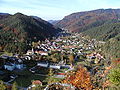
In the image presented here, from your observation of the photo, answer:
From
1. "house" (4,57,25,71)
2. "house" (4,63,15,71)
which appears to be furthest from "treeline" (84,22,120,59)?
"house" (4,63,15,71)

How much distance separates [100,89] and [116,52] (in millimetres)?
32985

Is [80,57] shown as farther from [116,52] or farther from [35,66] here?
[35,66]

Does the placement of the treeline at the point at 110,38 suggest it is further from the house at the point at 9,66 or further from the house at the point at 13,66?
the house at the point at 9,66

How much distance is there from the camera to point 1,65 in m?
35.0

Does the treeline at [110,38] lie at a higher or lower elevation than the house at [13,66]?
higher

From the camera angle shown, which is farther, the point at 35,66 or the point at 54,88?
the point at 35,66

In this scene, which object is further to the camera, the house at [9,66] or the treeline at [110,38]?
the treeline at [110,38]

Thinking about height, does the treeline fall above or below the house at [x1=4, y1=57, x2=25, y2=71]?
above

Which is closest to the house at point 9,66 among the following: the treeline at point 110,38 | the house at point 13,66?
the house at point 13,66

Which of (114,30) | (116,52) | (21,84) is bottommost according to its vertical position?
(21,84)

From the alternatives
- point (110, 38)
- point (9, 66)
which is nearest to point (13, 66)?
point (9, 66)

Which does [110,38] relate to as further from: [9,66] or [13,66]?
[9,66]

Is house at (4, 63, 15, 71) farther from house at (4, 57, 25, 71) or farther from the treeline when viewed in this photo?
Result: the treeline

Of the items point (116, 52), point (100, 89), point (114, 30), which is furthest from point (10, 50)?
point (114, 30)
